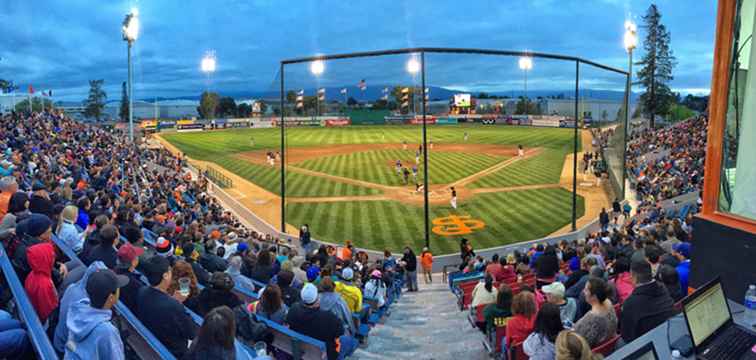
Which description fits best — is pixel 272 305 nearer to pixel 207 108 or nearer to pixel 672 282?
pixel 672 282

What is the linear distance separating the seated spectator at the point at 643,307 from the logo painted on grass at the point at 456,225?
1741cm

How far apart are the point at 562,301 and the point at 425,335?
3.24 metres

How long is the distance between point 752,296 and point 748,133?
1.60 metres

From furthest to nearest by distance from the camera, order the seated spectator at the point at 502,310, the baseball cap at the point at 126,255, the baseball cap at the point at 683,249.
Result: the baseball cap at the point at 683,249, the seated spectator at the point at 502,310, the baseball cap at the point at 126,255

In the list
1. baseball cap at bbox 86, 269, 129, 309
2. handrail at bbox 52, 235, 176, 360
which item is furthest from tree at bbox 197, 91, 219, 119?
baseball cap at bbox 86, 269, 129, 309

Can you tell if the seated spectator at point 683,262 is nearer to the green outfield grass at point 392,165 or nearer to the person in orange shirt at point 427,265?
the person in orange shirt at point 427,265

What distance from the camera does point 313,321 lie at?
5.69m

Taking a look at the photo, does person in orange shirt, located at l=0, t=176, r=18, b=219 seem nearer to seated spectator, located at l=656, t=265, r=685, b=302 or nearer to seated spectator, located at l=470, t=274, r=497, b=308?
seated spectator, located at l=470, t=274, r=497, b=308

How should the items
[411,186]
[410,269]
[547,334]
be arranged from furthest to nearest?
[411,186] < [410,269] < [547,334]

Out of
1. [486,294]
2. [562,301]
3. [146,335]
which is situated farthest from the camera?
[486,294]

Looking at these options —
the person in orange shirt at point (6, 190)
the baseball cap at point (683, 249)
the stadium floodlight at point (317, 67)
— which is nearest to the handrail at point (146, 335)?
the person in orange shirt at point (6, 190)

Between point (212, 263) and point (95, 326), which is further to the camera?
point (212, 263)

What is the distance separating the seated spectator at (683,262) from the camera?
22.8ft

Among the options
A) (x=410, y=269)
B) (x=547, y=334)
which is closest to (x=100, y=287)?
(x=547, y=334)
